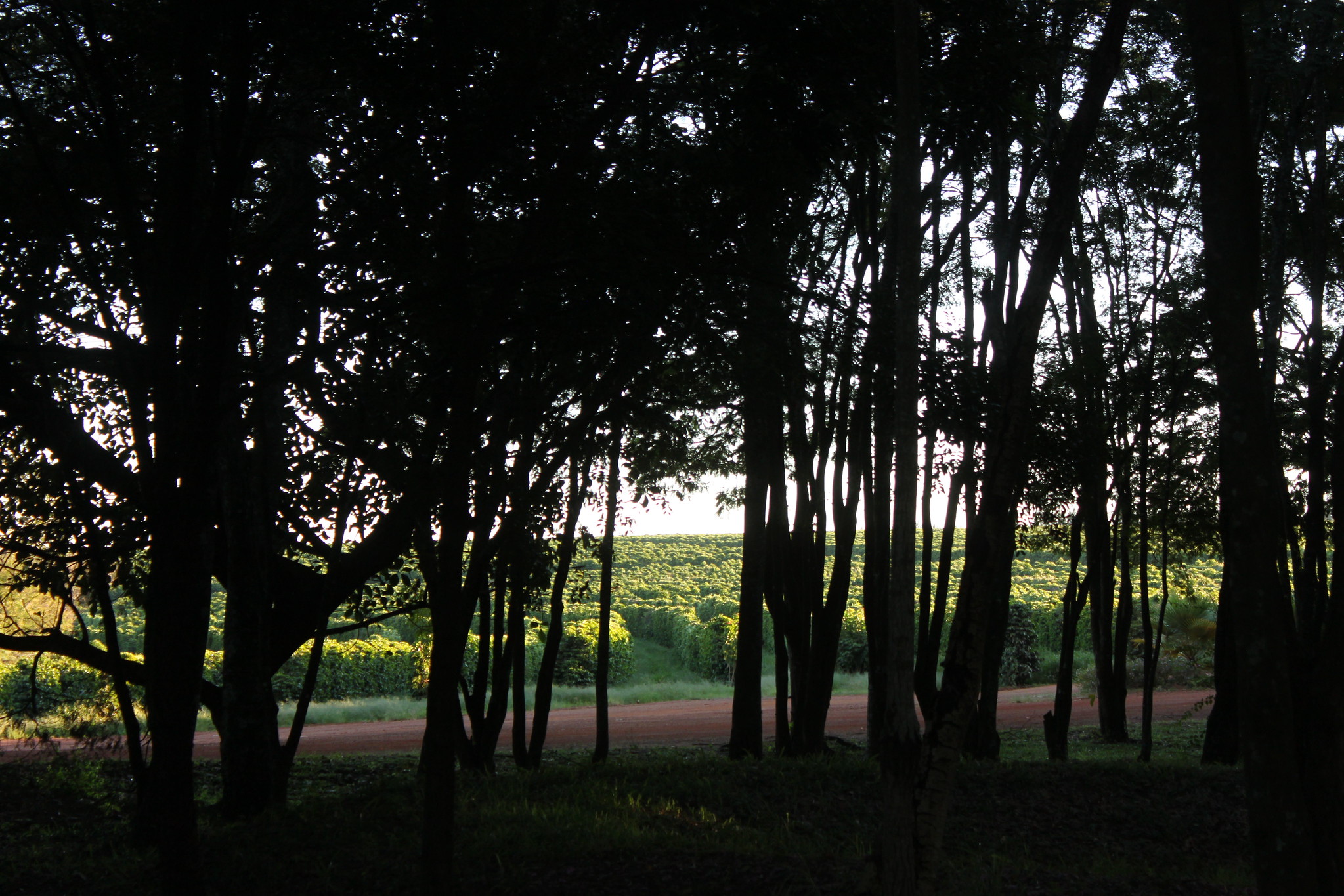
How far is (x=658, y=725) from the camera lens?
1973 centimetres

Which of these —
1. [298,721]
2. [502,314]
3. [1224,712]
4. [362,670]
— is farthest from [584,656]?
[502,314]

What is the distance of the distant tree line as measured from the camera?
474cm

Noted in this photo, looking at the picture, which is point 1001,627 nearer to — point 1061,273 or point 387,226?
point 1061,273

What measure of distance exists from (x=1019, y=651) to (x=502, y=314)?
98.3ft

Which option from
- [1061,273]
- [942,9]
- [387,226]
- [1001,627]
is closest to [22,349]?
[387,226]

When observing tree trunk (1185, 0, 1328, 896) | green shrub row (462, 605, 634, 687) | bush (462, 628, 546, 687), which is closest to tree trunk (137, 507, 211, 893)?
tree trunk (1185, 0, 1328, 896)

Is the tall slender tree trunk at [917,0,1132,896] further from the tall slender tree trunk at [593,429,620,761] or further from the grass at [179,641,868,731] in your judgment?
the grass at [179,641,868,731]

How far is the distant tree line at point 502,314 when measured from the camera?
187 inches

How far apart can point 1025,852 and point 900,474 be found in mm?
4296

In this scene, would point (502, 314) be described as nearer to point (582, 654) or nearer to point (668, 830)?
point (668, 830)

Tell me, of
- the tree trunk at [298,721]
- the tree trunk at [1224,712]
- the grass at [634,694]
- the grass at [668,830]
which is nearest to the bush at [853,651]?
the grass at [634,694]

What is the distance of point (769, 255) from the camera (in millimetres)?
7539

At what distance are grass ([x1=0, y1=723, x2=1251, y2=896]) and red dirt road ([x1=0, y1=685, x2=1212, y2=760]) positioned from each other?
201 inches

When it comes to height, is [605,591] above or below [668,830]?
above
